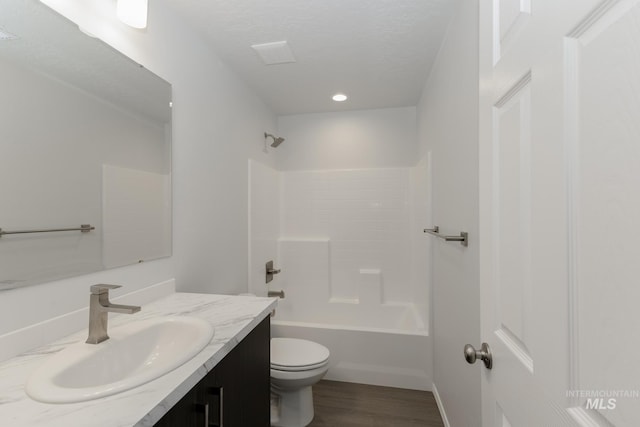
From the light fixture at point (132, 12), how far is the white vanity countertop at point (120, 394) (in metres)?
1.16

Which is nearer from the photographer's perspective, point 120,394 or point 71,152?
point 120,394

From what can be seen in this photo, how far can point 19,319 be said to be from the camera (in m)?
0.85

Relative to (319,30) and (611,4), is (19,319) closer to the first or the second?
(611,4)

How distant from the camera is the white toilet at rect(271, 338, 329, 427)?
1.76m

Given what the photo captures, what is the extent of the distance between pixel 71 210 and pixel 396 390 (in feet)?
7.73

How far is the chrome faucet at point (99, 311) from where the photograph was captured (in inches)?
35.2

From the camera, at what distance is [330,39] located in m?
1.75

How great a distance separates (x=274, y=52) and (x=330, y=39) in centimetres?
38

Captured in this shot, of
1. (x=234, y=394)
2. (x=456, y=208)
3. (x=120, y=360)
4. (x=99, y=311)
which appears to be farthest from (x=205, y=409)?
(x=456, y=208)

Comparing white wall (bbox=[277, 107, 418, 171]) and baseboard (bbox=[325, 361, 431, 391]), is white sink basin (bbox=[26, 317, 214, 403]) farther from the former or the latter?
white wall (bbox=[277, 107, 418, 171])

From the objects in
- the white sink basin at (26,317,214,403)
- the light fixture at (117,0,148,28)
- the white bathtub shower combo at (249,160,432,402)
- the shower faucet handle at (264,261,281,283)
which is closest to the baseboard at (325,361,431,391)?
the white bathtub shower combo at (249,160,432,402)

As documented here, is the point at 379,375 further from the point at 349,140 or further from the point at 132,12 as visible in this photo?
the point at 132,12

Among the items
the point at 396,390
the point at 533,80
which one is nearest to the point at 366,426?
the point at 396,390

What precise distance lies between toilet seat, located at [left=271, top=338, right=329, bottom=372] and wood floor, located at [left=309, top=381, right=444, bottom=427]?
41cm
